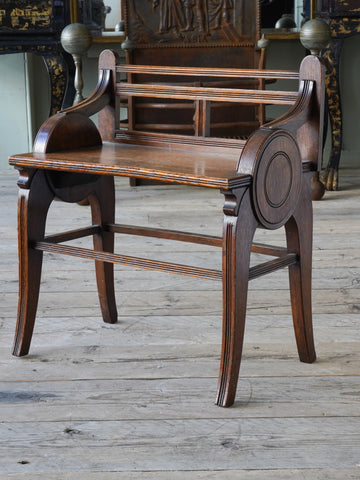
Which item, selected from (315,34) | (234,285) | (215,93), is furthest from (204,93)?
(315,34)

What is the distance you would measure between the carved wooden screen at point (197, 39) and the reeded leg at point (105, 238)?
1632mm

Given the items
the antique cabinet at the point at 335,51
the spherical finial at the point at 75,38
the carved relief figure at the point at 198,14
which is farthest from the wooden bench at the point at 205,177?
the antique cabinet at the point at 335,51

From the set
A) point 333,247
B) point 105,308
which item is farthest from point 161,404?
point 333,247

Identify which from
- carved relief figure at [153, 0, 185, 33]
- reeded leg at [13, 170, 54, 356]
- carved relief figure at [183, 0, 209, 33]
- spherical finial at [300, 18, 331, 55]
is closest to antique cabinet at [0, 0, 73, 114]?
carved relief figure at [153, 0, 185, 33]

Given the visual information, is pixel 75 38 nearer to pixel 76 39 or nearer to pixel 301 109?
pixel 76 39

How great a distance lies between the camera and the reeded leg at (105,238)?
6.91ft

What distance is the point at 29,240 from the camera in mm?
1896

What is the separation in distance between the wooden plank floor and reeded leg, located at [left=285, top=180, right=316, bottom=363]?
6 cm

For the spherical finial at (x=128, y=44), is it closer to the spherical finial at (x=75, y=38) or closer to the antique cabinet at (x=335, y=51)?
the spherical finial at (x=75, y=38)

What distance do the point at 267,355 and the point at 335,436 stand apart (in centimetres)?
44

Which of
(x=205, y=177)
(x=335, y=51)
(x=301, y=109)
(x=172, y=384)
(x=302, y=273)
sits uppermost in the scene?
(x=335, y=51)

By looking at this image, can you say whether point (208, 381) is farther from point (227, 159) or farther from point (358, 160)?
point (358, 160)

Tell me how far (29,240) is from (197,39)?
218 cm

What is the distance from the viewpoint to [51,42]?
3727 mm
